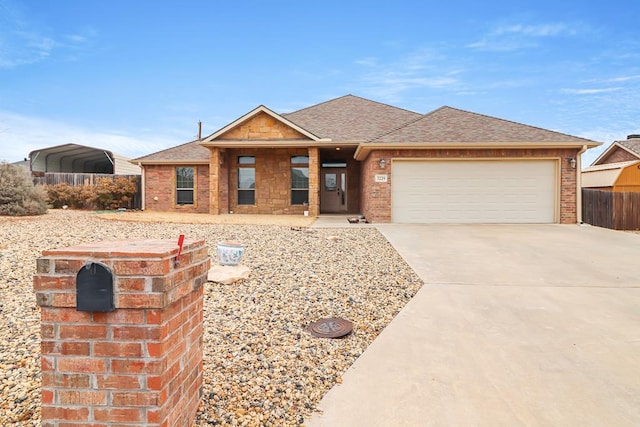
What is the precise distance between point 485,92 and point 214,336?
20.5 metres

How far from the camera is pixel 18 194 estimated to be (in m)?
11.4

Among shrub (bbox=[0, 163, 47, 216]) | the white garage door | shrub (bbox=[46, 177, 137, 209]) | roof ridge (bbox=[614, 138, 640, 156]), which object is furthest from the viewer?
roof ridge (bbox=[614, 138, 640, 156])

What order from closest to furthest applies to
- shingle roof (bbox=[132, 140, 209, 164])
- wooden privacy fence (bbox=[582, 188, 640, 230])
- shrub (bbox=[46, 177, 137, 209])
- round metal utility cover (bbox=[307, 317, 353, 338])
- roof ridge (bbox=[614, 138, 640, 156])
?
round metal utility cover (bbox=[307, 317, 353, 338]) → wooden privacy fence (bbox=[582, 188, 640, 230]) → shingle roof (bbox=[132, 140, 209, 164]) → shrub (bbox=[46, 177, 137, 209]) → roof ridge (bbox=[614, 138, 640, 156])

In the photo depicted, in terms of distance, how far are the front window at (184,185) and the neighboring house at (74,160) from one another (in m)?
6.00

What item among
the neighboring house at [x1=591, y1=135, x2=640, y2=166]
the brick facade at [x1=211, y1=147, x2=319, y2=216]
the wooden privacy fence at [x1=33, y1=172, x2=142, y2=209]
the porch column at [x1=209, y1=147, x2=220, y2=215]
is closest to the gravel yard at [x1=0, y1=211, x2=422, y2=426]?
the porch column at [x1=209, y1=147, x2=220, y2=215]

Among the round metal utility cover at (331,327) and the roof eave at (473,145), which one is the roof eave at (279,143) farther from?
the round metal utility cover at (331,327)

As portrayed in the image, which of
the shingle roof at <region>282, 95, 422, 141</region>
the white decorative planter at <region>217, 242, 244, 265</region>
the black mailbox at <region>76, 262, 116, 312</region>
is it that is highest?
the shingle roof at <region>282, 95, 422, 141</region>

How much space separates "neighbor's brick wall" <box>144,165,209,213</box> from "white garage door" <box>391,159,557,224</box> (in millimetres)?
9069

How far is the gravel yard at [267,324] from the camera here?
2155mm

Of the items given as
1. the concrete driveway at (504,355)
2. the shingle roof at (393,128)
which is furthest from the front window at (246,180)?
the concrete driveway at (504,355)

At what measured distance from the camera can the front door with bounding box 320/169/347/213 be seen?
16.9m

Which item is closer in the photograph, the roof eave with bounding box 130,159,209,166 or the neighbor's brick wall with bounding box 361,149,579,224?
the neighbor's brick wall with bounding box 361,149,579,224

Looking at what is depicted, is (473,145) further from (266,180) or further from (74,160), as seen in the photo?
(74,160)

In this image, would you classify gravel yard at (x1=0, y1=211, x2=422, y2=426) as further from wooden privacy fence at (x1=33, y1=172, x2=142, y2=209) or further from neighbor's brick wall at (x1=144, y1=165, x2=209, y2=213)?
wooden privacy fence at (x1=33, y1=172, x2=142, y2=209)
